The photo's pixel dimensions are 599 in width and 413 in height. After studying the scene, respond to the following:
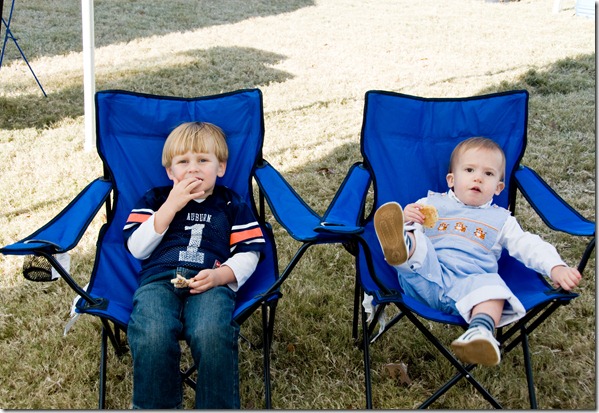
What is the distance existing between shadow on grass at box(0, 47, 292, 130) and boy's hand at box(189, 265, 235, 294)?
3.37m

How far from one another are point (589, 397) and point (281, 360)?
3.81ft

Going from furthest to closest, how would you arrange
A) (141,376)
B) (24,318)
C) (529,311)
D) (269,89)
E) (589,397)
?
(269,89), (24,318), (589,397), (529,311), (141,376)

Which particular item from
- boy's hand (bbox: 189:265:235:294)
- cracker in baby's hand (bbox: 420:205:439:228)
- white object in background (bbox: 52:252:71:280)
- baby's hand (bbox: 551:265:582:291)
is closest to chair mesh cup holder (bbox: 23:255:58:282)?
white object in background (bbox: 52:252:71:280)

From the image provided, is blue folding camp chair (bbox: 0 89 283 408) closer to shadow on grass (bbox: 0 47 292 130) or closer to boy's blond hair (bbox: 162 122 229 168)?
boy's blond hair (bbox: 162 122 229 168)

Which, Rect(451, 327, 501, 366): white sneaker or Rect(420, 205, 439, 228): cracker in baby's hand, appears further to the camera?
Rect(420, 205, 439, 228): cracker in baby's hand

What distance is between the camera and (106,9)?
9367mm

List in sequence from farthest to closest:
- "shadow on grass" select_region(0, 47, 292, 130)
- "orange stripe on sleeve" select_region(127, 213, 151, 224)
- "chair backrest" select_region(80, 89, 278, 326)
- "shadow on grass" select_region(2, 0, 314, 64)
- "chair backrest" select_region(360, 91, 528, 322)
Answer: "shadow on grass" select_region(2, 0, 314, 64), "shadow on grass" select_region(0, 47, 292, 130), "chair backrest" select_region(360, 91, 528, 322), "chair backrest" select_region(80, 89, 278, 326), "orange stripe on sleeve" select_region(127, 213, 151, 224)

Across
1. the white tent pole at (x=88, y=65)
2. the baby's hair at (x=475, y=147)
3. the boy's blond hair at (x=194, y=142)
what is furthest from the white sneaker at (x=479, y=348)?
the white tent pole at (x=88, y=65)

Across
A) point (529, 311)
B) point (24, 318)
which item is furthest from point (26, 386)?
point (529, 311)

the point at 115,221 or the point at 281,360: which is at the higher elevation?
the point at 115,221

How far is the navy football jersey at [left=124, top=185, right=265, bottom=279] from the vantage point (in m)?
2.11

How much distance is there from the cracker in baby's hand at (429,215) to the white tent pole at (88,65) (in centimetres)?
265

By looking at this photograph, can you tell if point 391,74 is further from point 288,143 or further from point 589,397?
point 589,397

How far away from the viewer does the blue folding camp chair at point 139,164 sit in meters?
2.15
